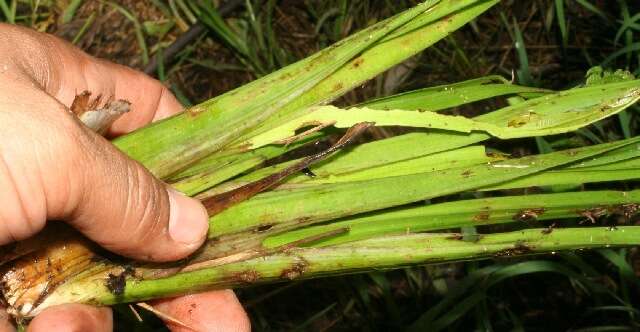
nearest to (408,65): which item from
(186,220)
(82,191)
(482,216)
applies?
(482,216)

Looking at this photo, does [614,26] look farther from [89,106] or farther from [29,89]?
[29,89]

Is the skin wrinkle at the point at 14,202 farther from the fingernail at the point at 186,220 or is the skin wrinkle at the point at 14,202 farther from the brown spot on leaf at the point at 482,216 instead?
the brown spot on leaf at the point at 482,216

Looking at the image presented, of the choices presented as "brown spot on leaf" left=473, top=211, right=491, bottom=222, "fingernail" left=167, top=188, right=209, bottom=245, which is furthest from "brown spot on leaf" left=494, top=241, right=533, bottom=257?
"fingernail" left=167, top=188, right=209, bottom=245

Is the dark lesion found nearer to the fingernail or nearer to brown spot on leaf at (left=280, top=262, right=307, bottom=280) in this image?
the fingernail

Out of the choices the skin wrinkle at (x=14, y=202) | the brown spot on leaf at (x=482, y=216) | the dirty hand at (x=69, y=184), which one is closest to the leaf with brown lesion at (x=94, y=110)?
the dirty hand at (x=69, y=184)

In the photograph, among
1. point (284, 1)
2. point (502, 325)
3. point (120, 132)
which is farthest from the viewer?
point (284, 1)

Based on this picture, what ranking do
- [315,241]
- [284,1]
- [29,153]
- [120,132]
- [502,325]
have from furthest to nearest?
[284,1] < [502,325] < [120,132] < [315,241] < [29,153]

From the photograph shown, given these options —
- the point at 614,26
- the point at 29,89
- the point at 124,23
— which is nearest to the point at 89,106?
the point at 29,89

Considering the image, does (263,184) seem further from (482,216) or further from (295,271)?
(482,216)
